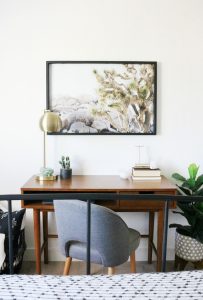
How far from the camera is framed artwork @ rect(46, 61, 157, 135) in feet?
7.84

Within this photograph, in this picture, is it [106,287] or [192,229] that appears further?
[192,229]

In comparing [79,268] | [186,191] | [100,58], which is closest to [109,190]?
[186,191]

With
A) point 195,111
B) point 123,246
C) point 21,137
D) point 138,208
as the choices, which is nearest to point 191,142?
point 195,111

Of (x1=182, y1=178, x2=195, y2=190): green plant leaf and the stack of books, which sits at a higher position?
the stack of books

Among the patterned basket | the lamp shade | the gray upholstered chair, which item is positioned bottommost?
the patterned basket

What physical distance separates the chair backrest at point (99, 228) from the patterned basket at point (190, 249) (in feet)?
2.60

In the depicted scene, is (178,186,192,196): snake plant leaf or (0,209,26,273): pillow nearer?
(0,209,26,273): pillow

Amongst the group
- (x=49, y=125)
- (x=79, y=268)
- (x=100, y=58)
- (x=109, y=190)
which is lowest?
(x=79, y=268)

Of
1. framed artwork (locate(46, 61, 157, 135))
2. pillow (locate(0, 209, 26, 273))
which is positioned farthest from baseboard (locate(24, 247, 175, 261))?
framed artwork (locate(46, 61, 157, 135))

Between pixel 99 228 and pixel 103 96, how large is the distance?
4.33 ft

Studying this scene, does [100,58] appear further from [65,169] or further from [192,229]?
[192,229]

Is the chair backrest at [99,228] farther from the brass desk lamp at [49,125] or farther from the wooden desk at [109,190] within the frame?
the brass desk lamp at [49,125]

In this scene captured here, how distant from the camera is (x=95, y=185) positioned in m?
2.07

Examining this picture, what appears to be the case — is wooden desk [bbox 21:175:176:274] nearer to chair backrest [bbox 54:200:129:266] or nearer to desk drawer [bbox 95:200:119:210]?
desk drawer [bbox 95:200:119:210]
